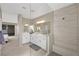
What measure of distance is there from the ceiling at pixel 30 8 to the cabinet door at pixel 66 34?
321 mm

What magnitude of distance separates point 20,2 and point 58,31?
1189 millimetres

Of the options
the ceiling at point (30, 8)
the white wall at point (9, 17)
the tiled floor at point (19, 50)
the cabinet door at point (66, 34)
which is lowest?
the tiled floor at point (19, 50)

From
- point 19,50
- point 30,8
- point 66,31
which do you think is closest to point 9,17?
point 30,8

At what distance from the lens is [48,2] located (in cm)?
197

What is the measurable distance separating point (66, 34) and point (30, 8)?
109 cm

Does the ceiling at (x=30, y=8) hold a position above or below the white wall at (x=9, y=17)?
above

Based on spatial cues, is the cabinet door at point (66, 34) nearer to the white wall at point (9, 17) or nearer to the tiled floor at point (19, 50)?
the tiled floor at point (19, 50)

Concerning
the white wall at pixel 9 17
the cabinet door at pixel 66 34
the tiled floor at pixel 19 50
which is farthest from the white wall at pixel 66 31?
the white wall at pixel 9 17

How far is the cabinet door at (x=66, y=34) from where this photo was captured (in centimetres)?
187

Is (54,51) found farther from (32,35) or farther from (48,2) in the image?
(48,2)

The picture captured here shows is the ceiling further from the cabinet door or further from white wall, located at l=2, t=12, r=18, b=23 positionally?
the cabinet door

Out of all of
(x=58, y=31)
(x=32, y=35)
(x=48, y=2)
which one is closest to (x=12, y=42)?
(x=32, y=35)

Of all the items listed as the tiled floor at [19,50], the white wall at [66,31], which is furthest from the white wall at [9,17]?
the white wall at [66,31]

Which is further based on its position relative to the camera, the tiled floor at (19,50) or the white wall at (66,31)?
the tiled floor at (19,50)
